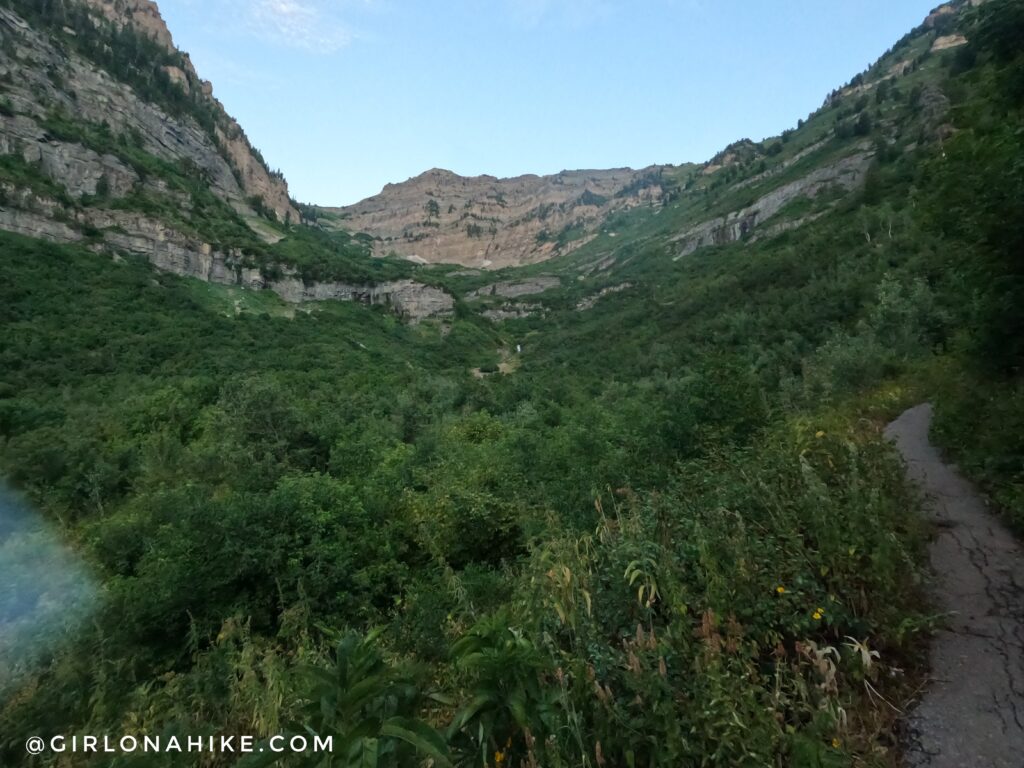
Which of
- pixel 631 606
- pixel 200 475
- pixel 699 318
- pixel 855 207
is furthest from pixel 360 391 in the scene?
pixel 855 207

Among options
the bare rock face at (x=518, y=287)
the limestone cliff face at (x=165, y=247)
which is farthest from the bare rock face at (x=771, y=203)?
the limestone cliff face at (x=165, y=247)

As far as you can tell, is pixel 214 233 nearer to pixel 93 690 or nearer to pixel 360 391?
pixel 360 391

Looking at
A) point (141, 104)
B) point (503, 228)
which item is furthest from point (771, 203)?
point (503, 228)

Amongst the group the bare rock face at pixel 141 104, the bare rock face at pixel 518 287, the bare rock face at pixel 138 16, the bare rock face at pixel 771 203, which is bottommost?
the bare rock face at pixel 518 287

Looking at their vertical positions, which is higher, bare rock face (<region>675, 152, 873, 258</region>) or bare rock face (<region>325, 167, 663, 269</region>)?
bare rock face (<region>325, 167, 663, 269</region>)

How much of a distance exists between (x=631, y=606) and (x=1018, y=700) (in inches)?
74.1

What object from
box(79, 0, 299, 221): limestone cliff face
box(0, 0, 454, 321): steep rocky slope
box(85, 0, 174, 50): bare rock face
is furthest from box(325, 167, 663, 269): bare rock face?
box(0, 0, 454, 321): steep rocky slope

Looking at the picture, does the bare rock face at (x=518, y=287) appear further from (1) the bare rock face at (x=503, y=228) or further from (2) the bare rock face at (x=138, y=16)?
(2) the bare rock face at (x=138, y=16)

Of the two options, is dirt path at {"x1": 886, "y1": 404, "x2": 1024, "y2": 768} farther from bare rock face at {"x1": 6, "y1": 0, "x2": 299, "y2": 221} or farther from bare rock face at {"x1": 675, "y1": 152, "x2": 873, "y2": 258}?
bare rock face at {"x1": 6, "y1": 0, "x2": 299, "y2": 221}

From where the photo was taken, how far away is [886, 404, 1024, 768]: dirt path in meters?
2.27

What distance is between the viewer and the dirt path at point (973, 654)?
2273mm

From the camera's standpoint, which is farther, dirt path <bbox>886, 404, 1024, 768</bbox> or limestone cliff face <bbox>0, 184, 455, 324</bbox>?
limestone cliff face <bbox>0, 184, 455, 324</bbox>

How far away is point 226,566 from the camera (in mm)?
6449

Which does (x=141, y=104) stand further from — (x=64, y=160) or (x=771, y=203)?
(x=771, y=203)
